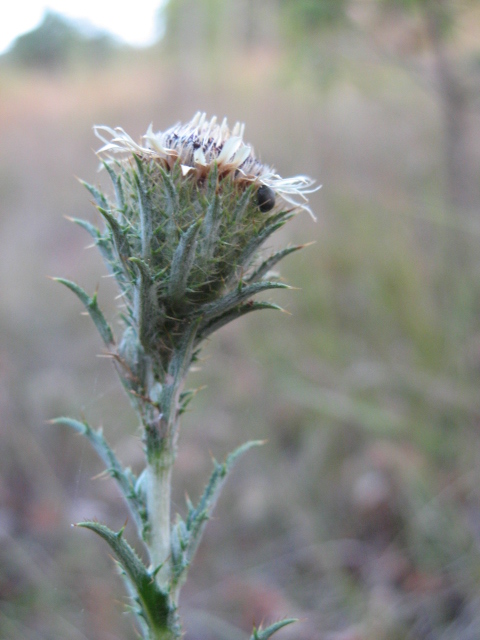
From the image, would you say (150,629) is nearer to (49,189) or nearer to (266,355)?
(266,355)

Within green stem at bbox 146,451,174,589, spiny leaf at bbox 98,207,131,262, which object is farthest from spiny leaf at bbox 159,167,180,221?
green stem at bbox 146,451,174,589

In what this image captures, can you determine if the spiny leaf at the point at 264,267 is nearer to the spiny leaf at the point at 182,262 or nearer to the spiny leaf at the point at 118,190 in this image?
the spiny leaf at the point at 182,262

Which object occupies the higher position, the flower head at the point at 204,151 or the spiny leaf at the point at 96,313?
the flower head at the point at 204,151

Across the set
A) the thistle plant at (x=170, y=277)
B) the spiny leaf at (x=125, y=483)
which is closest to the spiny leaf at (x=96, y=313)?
the thistle plant at (x=170, y=277)

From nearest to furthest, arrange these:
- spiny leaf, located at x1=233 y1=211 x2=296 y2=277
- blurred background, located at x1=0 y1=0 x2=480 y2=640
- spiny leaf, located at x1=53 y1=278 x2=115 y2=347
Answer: spiny leaf, located at x1=233 y1=211 x2=296 y2=277 < spiny leaf, located at x1=53 y1=278 x2=115 y2=347 < blurred background, located at x1=0 y1=0 x2=480 y2=640

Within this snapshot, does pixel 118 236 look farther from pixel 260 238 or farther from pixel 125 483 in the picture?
pixel 125 483

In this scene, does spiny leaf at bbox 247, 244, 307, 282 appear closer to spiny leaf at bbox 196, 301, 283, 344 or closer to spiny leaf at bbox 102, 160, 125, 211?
spiny leaf at bbox 196, 301, 283, 344

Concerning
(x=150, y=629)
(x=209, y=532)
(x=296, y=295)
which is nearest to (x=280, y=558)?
(x=209, y=532)

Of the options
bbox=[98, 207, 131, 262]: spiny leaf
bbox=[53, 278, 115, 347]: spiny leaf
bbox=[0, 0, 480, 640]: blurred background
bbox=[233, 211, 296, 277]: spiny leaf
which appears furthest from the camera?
bbox=[0, 0, 480, 640]: blurred background
